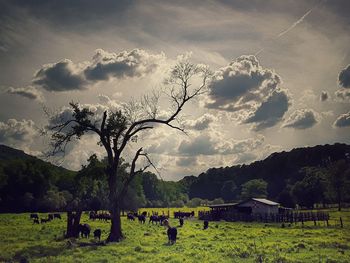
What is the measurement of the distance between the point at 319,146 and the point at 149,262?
165 metres

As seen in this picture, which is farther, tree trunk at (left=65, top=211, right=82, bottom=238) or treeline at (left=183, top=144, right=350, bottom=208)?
treeline at (left=183, top=144, right=350, bottom=208)

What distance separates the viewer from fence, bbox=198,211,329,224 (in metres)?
55.9

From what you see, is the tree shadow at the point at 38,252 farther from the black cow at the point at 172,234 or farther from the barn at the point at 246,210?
the barn at the point at 246,210

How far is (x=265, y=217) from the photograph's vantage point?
5900cm

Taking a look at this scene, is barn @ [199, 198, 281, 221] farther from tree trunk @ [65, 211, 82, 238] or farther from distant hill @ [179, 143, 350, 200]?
distant hill @ [179, 143, 350, 200]

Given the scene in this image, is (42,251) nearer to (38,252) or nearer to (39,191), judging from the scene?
(38,252)

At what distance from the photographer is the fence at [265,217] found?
5591cm

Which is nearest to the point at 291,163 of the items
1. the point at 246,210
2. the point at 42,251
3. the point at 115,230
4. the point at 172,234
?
the point at 246,210

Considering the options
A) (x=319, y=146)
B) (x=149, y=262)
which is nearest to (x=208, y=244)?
(x=149, y=262)

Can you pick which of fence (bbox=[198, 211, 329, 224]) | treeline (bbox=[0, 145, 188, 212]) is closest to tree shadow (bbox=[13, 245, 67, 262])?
fence (bbox=[198, 211, 329, 224])

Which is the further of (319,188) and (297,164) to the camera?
(297,164)

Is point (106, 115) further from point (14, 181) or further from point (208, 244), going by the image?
point (14, 181)

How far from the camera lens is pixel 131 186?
98.9m

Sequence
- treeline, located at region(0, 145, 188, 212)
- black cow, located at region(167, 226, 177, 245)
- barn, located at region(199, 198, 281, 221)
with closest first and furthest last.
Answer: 1. black cow, located at region(167, 226, 177, 245)
2. barn, located at region(199, 198, 281, 221)
3. treeline, located at region(0, 145, 188, 212)
